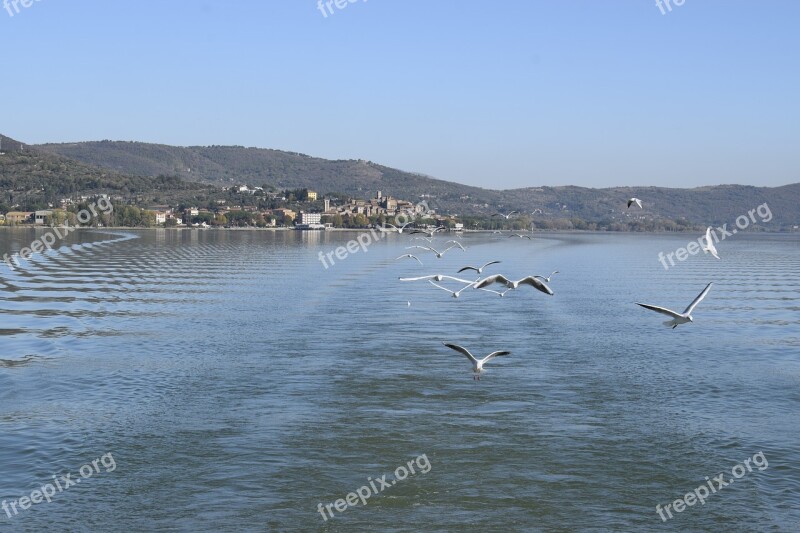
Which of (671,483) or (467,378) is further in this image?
(467,378)

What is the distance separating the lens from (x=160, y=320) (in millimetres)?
33719

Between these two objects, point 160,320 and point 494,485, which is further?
point 160,320

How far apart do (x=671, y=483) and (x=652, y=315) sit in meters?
22.6

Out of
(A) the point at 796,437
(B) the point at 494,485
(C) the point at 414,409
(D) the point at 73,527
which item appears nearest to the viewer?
(D) the point at 73,527

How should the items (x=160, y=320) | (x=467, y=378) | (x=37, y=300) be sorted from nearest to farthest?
(x=467, y=378), (x=160, y=320), (x=37, y=300)

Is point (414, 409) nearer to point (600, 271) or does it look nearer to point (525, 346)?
point (525, 346)

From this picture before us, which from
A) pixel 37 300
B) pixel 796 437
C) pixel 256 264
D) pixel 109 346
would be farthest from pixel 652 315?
pixel 256 264

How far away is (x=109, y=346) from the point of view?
27.4 meters

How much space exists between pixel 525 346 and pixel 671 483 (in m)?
13.2

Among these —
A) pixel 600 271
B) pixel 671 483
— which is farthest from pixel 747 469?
pixel 600 271

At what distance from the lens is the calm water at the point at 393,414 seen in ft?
45.4

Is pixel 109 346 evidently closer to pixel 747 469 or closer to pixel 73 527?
pixel 73 527

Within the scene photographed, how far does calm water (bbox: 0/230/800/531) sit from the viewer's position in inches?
545

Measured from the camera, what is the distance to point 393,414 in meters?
19.0
